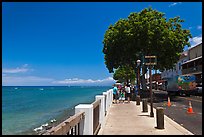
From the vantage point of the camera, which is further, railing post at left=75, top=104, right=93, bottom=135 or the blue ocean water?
the blue ocean water

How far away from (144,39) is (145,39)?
120mm

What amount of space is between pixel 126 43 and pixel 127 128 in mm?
20141

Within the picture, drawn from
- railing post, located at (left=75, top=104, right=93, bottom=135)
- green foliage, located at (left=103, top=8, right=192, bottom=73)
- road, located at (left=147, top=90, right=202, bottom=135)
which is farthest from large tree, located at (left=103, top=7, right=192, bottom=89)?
railing post, located at (left=75, top=104, right=93, bottom=135)

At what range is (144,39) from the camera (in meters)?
28.1

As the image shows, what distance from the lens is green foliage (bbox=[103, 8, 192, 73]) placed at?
91.5ft

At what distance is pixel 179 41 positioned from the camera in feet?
102

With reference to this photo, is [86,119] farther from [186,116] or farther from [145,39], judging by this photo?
[145,39]

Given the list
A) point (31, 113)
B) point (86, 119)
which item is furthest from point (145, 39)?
point (86, 119)

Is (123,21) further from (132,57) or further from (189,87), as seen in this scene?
(189,87)

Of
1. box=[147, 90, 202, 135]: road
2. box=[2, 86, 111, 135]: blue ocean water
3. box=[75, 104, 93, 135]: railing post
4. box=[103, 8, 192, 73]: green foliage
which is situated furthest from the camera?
box=[103, 8, 192, 73]: green foliage

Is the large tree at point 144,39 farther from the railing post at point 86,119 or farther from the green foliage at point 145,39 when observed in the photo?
the railing post at point 86,119

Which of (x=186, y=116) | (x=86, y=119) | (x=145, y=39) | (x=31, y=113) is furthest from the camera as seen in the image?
(x=31, y=113)

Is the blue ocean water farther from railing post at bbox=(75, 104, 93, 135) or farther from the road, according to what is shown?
railing post at bbox=(75, 104, 93, 135)

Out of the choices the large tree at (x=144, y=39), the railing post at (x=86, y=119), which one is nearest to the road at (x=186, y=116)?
the railing post at (x=86, y=119)
